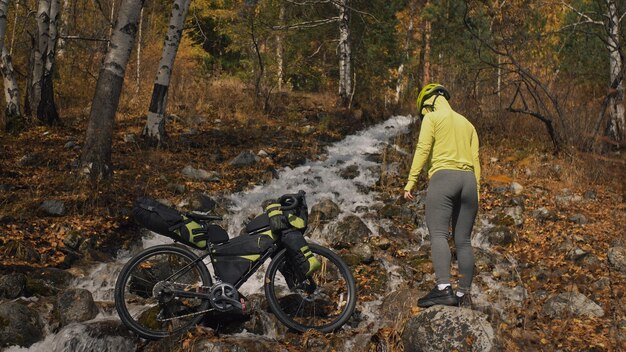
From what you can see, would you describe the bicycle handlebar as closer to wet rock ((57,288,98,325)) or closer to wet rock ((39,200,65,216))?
wet rock ((57,288,98,325))

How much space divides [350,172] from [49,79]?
26.1 feet

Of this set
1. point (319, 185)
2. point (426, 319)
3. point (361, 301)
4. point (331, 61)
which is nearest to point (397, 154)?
point (319, 185)

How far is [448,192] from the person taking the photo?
15.4ft

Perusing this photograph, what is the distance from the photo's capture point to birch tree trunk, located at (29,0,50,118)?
12191mm

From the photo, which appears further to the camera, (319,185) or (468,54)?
(468,54)

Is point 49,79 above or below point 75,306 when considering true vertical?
above

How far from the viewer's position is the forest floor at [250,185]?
19.6 feet

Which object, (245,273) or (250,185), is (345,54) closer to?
(250,185)

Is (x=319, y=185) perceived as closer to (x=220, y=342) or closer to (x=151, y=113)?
(x=151, y=113)

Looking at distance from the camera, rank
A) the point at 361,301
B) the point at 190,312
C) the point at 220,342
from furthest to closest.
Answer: the point at 361,301
the point at 190,312
the point at 220,342

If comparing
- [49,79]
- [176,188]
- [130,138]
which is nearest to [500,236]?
→ [176,188]

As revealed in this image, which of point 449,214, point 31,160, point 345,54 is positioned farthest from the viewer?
point 345,54

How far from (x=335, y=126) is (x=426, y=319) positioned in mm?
12297

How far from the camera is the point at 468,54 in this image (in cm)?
1944
